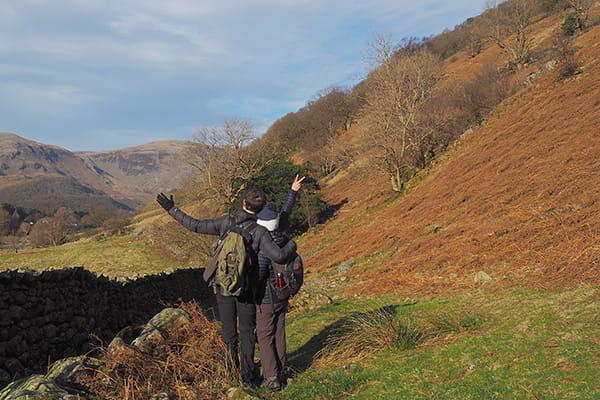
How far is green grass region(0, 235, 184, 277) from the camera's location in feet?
119

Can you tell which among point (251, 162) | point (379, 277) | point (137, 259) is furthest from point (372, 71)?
point (137, 259)

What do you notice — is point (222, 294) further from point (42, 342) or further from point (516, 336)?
point (42, 342)

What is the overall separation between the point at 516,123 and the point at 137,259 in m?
35.2

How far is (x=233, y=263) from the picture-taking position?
4004 millimetres

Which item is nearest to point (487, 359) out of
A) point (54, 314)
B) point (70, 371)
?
point (70, 371)

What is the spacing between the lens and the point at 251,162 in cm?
3328

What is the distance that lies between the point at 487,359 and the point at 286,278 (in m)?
2.18

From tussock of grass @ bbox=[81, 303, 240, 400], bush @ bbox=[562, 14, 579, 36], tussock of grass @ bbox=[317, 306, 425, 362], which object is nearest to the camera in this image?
tussock of grass @ bbox=[81, 303, 240, 400]

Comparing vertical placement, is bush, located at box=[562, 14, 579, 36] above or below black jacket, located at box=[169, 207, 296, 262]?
above

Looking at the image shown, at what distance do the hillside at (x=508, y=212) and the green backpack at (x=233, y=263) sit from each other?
176 inches

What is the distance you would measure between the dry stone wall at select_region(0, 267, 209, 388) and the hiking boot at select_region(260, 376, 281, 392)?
2352 mm

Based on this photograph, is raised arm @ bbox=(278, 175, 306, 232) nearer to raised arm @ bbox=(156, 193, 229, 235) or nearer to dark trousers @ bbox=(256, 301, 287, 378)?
raised arm @ bbox=(156, 193, 229, 235)

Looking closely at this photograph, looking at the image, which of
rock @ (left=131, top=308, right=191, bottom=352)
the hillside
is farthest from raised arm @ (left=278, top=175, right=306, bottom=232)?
the hillside

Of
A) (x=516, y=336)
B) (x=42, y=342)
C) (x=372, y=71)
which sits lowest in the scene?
(x=516, y=336)
